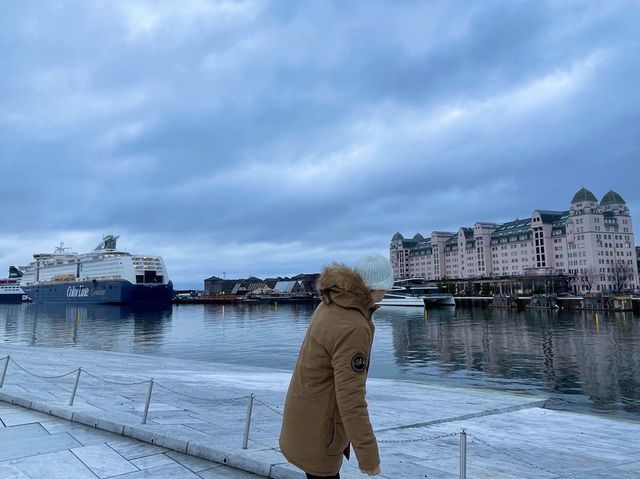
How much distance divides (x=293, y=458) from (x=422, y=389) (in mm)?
12351

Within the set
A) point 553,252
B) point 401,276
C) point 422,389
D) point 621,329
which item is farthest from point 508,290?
point 422,389

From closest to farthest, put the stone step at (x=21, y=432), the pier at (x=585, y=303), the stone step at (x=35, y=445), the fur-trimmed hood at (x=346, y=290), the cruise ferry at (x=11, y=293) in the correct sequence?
1. the fur-trimmed hood at (x=346, y=290)
2. the stone step at (x=35, y=445)
3. the stone step at (x=21, y=432)
4. the pier at (x=585, y=303)
5. the cruise ferry at (x=11, y=293)

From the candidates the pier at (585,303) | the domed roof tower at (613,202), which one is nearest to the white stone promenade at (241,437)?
the pier at (585,303)

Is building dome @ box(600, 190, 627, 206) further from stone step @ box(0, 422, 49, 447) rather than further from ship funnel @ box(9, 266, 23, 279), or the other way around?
ship funnel @ box(9, 266, 23, 279)

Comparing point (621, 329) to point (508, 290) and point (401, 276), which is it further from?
point (401, 276)

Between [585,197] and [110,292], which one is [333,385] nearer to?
[110,292]

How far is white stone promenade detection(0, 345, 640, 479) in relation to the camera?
5.41 m

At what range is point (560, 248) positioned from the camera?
13875 centimetres

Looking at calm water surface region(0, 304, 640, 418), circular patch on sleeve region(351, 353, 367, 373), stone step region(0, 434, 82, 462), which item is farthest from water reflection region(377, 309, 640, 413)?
circular patch on sleeve region(351, 353, 367, 373)

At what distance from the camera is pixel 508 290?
457 ft

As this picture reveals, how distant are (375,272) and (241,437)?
4.68 metres

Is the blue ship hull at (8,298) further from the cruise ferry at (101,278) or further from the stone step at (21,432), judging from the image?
the stone step at (21,432)

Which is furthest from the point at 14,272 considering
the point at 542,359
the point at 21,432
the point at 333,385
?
the point at 333,385

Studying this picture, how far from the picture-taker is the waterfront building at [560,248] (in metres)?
127
